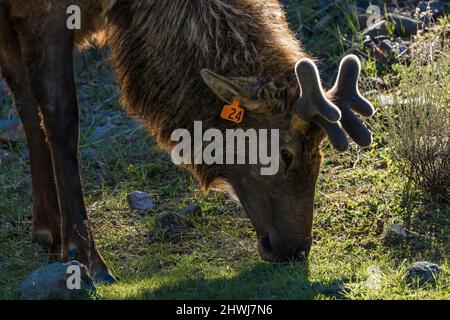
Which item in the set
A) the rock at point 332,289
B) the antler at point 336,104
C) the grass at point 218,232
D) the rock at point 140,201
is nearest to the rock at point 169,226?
the grass at point 218,232

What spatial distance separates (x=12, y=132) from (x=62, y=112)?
2748 mm

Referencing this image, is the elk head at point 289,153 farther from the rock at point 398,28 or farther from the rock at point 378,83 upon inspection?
the rock at point 398,28

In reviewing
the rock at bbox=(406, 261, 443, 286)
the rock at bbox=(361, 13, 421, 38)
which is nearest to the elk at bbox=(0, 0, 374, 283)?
the rock at bbox=(406, 261, 443, 286)

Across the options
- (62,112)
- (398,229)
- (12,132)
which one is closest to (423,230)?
(398,229)

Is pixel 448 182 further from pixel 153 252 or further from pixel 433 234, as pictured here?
pixel 153 252

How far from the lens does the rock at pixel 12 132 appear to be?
9.90 meters

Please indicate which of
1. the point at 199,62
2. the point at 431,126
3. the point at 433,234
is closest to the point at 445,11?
the point at 431,126

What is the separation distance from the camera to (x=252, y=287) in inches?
264

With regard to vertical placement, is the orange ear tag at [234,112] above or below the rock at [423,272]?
above

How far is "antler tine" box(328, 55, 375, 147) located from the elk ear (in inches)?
20.4

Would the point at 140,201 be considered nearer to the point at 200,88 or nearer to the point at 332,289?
the point at 200,88

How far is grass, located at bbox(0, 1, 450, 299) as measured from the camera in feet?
22.1

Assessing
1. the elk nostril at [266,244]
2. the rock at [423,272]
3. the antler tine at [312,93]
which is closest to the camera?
the antler tine at [312,93]

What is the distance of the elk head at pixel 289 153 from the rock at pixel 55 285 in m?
1.25
